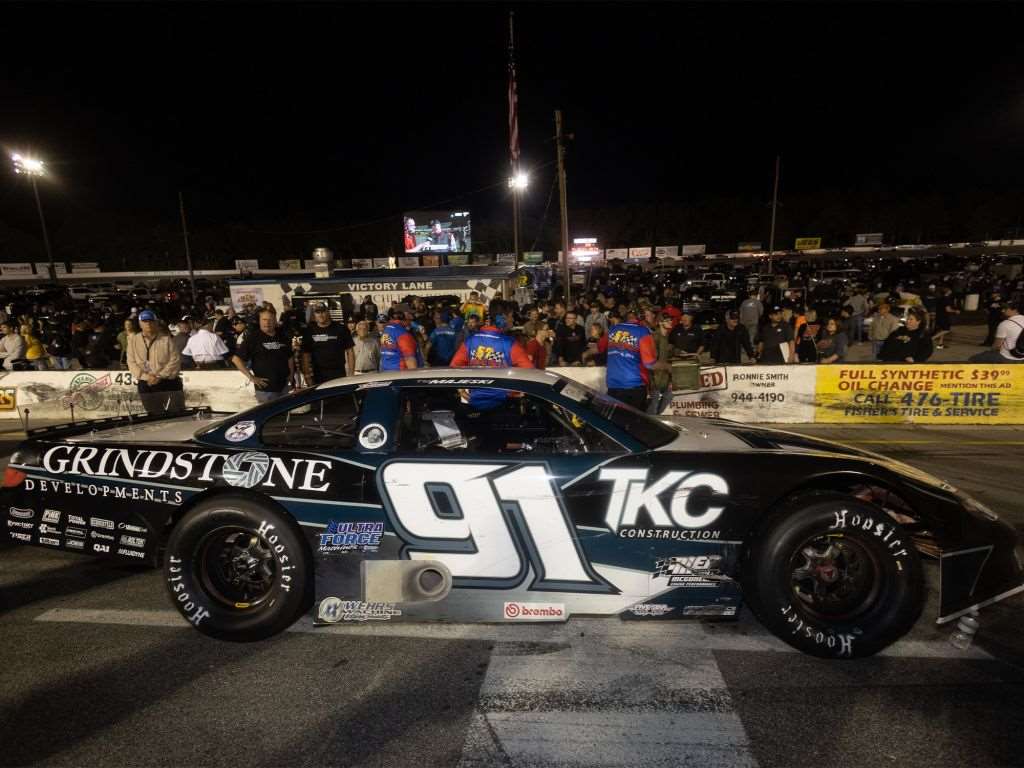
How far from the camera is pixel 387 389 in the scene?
131 inches

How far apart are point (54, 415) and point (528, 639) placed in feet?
32.1

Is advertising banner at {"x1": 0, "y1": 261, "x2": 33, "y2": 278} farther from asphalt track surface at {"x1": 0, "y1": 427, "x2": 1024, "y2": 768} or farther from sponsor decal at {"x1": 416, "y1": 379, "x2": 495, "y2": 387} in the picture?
sponsor decal at {"x1": 416, "y1": 379, "x2": 495, "y2": 387}

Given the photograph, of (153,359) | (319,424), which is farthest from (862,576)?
(153,359)

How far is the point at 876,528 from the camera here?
283 centimetres

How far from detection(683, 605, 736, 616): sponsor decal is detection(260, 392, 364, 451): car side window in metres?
2.01

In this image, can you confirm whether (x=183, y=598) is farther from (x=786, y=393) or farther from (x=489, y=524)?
(x=786, y=393)

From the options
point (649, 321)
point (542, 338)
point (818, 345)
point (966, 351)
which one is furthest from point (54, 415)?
point (966, 351)

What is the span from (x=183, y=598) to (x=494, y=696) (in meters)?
1.81

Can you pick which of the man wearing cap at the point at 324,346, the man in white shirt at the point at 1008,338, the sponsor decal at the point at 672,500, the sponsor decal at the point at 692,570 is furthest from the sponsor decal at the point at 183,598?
the man in white shirt at the point at 1008,338

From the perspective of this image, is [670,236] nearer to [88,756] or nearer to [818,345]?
[818,345]

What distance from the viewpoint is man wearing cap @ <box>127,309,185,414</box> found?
646 centimetres

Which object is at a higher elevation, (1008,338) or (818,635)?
(1008,338)

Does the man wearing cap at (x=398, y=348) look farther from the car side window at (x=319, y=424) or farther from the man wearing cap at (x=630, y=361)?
the car side window at (x=319, y=424)

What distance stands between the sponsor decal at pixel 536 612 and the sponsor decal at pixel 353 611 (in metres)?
0.62
